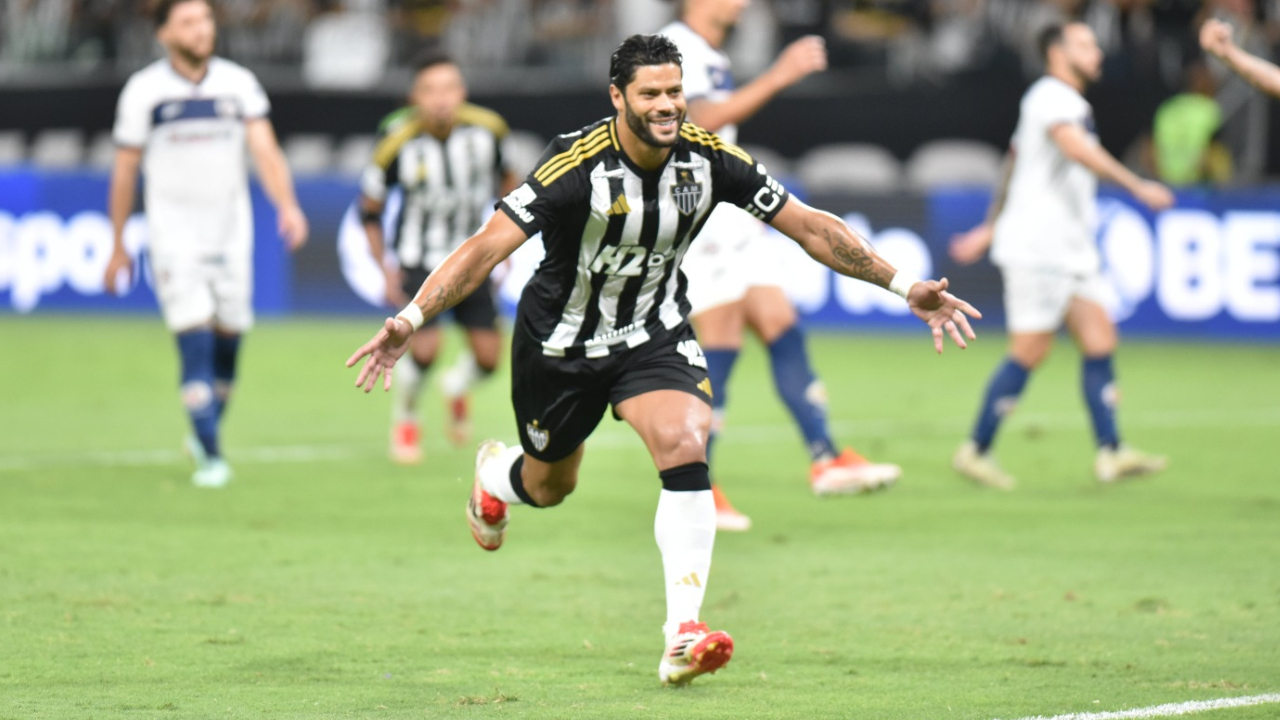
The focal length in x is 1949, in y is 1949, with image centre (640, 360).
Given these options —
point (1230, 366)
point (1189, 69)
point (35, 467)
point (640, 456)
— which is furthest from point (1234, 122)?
point (35, 467)

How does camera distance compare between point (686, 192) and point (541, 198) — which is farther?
point (686, 192)

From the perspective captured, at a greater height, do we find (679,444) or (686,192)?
(686,192)

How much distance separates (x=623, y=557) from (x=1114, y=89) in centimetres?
1413

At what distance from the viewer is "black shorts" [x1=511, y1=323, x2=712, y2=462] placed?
21.7ft

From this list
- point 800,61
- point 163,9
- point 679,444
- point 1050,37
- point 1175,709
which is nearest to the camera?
point 1175,709

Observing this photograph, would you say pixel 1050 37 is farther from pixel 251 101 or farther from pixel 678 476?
pixel 678 476

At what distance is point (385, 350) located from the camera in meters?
5.93

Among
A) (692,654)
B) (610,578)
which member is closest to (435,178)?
(610,578)

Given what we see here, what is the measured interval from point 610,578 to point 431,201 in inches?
179

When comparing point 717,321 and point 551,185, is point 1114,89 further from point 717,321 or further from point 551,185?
point 551,185

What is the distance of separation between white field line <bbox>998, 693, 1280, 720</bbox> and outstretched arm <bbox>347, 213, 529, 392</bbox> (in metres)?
2.14

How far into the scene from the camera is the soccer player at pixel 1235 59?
Result: 314 inches

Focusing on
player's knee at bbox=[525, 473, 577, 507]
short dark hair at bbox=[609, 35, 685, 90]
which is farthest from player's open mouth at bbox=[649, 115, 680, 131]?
player's knee at bbox=[525, 473, 577, 507]

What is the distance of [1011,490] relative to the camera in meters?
10.8
